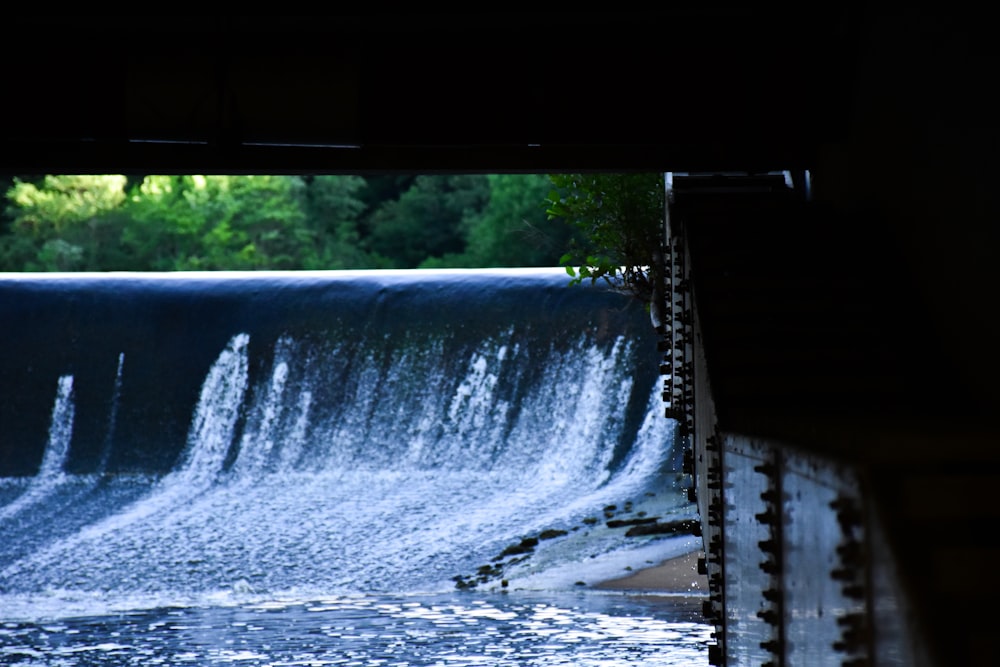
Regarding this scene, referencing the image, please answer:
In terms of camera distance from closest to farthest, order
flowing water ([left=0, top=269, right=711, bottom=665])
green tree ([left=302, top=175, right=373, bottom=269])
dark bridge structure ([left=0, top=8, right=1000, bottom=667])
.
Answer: dark bridge structure ([left=0, top=8, right=1000, bottom=667]), flowing water ([left=0, top=269, right=711, bottom=665]), green tree ([left=302, top=175, right=373, bottom=269])

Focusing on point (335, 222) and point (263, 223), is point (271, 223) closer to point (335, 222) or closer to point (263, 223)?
point (263, 223)

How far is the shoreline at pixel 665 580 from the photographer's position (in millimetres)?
11352

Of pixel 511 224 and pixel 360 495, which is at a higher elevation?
pixel 511 224

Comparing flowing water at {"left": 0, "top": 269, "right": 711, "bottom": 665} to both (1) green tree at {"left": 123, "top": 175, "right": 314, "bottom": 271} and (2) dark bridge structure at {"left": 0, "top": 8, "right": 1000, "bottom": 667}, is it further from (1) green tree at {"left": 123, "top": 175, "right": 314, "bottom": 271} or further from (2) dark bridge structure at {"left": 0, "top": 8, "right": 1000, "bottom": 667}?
(1) green tree at {"left": 123, "top": 175, "right": 314, "bottom": 271}

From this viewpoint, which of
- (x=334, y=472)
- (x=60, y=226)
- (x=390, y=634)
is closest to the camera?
(x=390, y=634)

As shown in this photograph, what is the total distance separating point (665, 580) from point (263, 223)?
22.5m

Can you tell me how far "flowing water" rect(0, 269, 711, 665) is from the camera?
1032 cm

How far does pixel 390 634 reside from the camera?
9961mm

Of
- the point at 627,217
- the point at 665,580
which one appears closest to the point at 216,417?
the point at 627,217

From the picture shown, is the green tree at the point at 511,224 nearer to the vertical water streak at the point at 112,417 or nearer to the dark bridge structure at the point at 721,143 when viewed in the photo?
the vertical water streak at the point at 112,417

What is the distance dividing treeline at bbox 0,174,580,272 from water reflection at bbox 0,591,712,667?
19.0 m

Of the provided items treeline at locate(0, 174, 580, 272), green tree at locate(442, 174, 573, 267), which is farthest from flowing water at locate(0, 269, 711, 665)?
treeline at locate(0, 174, 580, 272)

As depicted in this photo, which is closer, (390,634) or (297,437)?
(390,634)

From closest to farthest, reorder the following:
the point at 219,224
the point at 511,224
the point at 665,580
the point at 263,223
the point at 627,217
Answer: the point at 665,580, the point at 627,217, the point at 511,224, the point at 219,224, the point at 263,223
